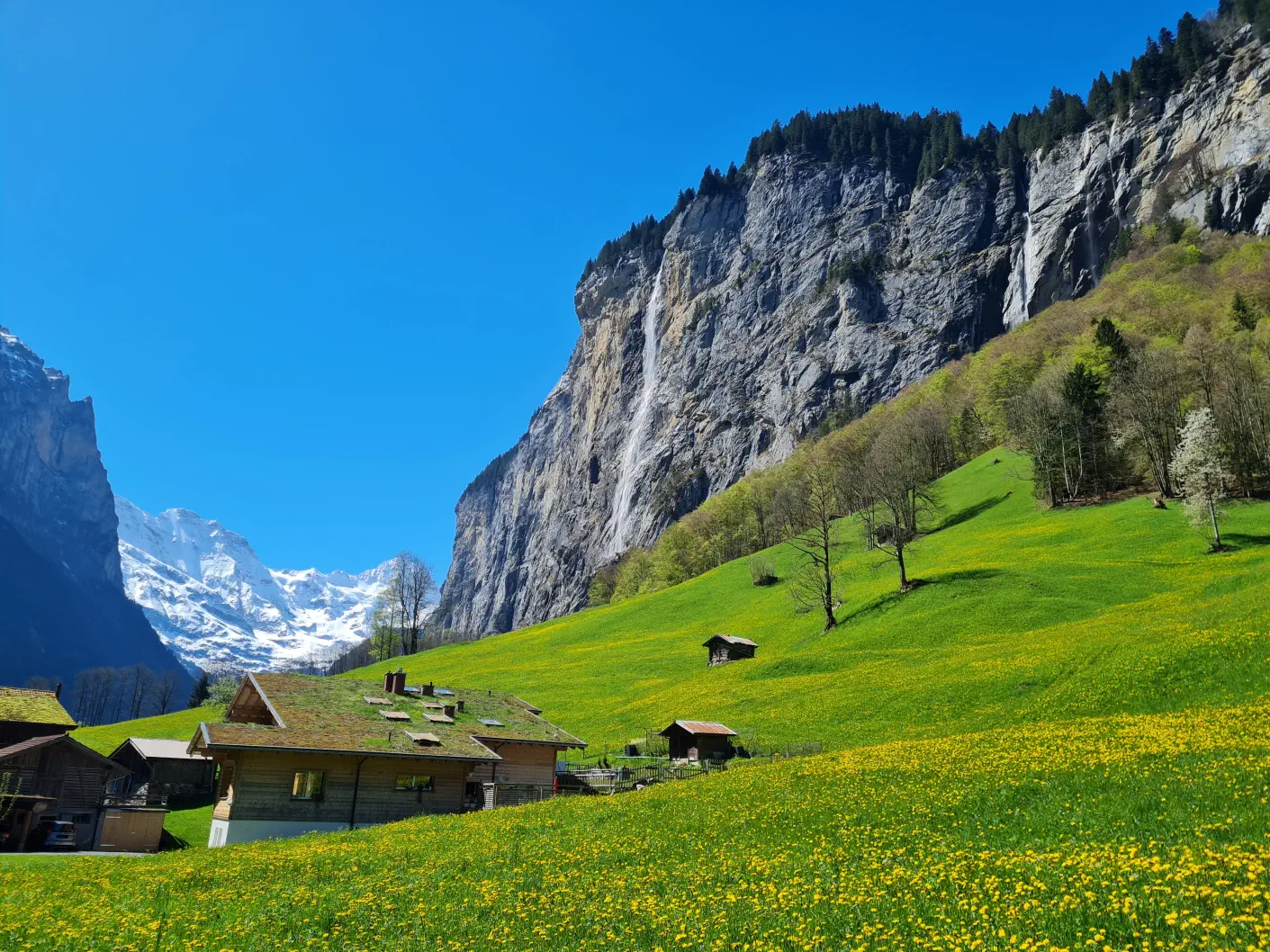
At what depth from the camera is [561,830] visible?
1017 inches

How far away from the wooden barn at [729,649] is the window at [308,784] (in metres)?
39.7

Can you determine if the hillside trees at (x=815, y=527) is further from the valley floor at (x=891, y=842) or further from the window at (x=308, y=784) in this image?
the window at (x=308, y=784)

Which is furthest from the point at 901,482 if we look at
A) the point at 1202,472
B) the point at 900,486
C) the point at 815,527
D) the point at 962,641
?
the point at 962,641

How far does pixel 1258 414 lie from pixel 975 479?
37.0 meters

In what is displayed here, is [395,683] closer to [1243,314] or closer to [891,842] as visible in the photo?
[891,842]

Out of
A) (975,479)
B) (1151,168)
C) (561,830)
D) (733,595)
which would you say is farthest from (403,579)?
(1151,168)

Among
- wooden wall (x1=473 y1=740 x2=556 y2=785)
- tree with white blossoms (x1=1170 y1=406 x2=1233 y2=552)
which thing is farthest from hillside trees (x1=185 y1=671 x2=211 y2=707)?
tree with white blossoms (x1=1170 y1=406 x2=1233 y2=552)

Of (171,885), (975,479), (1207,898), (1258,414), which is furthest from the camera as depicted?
(975,479)

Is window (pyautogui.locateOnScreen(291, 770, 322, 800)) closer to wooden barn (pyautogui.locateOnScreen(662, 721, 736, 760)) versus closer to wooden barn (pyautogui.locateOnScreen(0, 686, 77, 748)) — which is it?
wooden barn (pyautogui.locateOnScreen(662, 721, 736, 760))

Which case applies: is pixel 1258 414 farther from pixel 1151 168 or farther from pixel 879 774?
pixel 1151 168

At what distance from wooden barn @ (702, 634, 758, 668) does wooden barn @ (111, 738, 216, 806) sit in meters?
42.6

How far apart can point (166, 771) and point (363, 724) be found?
32128 mm

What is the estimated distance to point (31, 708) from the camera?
64.6m

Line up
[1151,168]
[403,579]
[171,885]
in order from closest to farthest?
1. [171,885]
2. [403,579]
3. [1151,168]
